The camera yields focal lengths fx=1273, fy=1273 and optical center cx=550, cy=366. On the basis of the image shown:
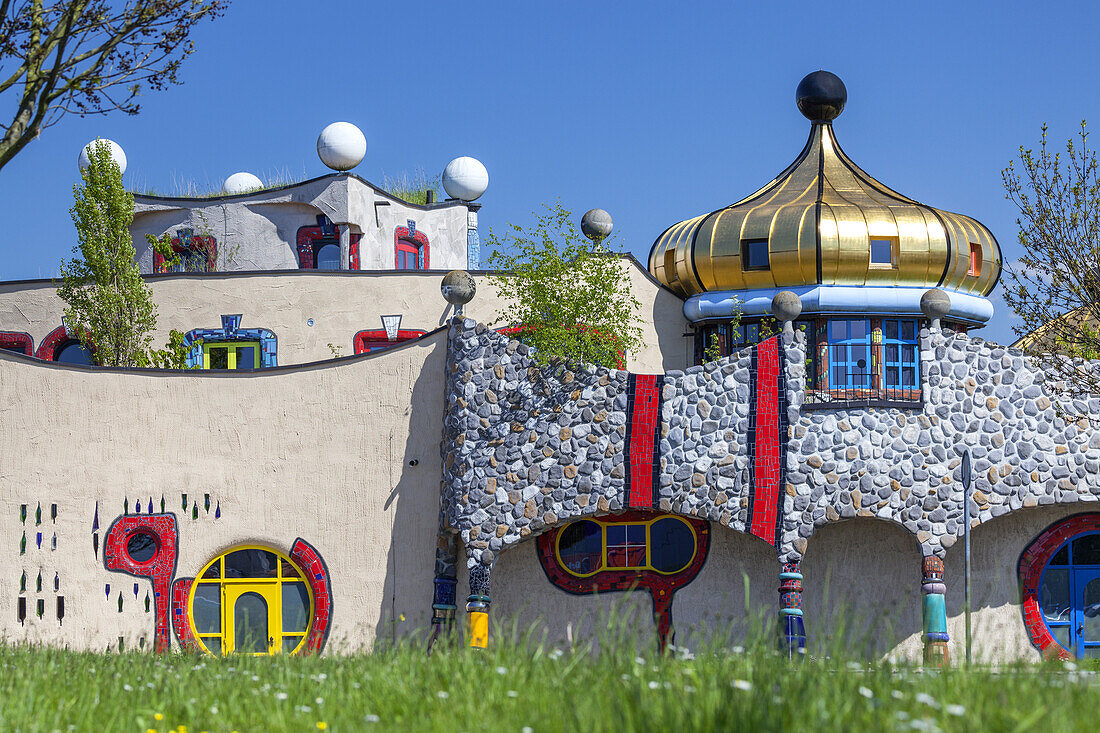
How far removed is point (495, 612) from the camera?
1697 centimetres

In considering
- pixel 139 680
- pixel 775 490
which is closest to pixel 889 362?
pixel 775 490

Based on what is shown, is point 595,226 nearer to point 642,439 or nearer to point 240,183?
point 642,439

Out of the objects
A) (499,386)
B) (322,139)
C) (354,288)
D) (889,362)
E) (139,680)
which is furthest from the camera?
(322,139)

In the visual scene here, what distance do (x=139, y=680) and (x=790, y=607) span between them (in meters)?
8.91

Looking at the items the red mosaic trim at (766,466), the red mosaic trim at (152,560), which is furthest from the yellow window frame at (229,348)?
the red mosaic trim at (766,466)

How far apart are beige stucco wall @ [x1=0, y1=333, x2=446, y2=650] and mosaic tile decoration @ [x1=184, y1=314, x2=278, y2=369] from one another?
12.5ft

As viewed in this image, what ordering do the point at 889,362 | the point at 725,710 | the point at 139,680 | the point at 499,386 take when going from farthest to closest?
the point at 889,362 < the point at 499,386 < the point at 139,680 < the point at 725,710

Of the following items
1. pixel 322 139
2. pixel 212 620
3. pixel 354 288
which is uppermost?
pixel 322 139

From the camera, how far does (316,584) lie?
16969mm

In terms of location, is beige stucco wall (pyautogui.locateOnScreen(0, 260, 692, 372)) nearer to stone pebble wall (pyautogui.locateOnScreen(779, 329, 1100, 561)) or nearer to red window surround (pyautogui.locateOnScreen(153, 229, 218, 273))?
red window surround (pyautogui.locateOnScreen(153, 229, 218, 273))

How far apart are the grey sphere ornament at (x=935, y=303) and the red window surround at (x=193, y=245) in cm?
1312

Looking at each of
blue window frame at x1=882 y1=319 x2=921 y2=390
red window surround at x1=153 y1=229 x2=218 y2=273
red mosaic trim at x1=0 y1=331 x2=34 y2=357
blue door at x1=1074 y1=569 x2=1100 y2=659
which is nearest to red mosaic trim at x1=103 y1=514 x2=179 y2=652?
red mosaic trim at x1=0 y1=331 x2=34 y2=357

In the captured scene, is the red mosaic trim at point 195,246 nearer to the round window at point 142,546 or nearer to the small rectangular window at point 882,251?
the round window at point 142,546

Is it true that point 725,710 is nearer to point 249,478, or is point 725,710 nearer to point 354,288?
point 249,478
